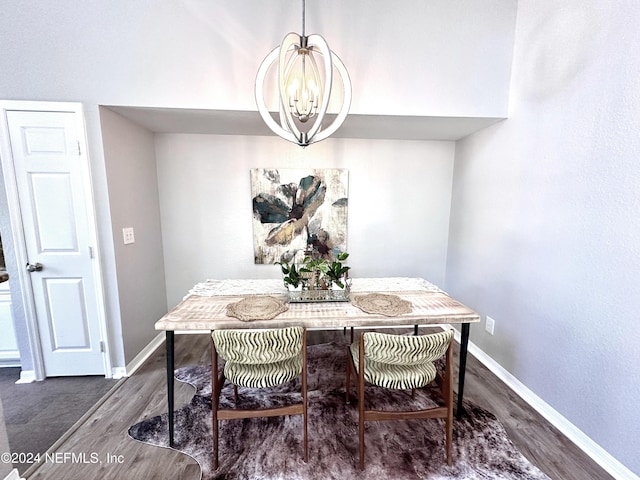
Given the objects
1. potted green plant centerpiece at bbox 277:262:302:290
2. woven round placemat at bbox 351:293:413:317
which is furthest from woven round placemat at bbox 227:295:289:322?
woven round placemat at bbox 351:293:413:317

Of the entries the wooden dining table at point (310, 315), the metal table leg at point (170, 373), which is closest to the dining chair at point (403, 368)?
the wooden dining table at point (310, 315)

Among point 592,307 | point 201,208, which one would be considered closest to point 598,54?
point 592,307

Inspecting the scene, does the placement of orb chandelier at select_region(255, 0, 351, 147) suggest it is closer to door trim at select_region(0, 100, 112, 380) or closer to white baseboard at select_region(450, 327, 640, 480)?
door trim at select_region(0, 100, 112, 380)

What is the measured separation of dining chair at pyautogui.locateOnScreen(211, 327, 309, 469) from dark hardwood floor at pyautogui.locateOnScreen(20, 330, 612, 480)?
390mm

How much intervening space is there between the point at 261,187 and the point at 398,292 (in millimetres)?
1793

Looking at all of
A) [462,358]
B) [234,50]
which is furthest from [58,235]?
[462,358]

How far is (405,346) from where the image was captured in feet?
4.13

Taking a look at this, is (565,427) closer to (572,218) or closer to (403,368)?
(403,368)

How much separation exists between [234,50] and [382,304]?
215 cm

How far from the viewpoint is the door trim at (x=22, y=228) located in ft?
6.04

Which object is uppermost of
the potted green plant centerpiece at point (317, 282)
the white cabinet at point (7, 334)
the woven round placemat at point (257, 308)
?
the potted green plant centerpiece at point (317, 282)

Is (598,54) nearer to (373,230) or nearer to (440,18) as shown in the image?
(440,18)

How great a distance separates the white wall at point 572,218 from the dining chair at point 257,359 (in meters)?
1.68

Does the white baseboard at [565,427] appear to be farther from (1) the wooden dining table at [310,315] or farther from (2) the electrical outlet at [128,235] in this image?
(2) the electrical outlet at [128,235]
